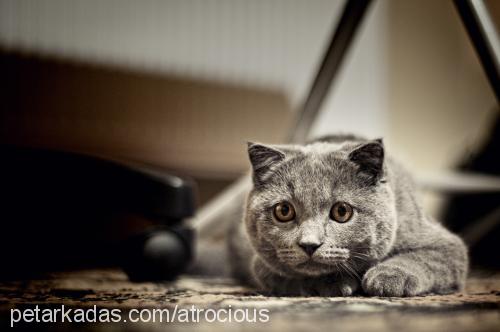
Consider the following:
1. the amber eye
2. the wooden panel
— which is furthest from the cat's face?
the wooden panel

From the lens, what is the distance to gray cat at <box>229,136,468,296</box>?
27.0 inches

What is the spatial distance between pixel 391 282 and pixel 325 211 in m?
0.15

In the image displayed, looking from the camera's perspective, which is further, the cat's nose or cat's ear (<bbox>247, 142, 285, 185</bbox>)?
cat's ear (<bbox>247, 142, 285, 185</bbox>)

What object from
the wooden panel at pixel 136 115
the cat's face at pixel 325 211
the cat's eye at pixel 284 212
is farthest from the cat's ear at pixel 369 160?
the wooden panel at pixel 136 115

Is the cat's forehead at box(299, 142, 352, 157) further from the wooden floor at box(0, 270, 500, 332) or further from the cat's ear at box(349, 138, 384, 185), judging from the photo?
the wooden floor at box(0, 270, 500, 332)

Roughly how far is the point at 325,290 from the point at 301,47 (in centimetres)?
170

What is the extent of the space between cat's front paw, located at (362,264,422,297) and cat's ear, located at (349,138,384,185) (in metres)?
0.15

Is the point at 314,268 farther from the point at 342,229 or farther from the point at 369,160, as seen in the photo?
the point at 369,160

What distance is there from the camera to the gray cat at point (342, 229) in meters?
0.68

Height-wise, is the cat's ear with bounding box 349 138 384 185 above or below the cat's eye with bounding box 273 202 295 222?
above

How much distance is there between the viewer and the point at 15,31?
1.79 m

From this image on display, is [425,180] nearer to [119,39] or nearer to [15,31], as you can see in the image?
[119,39]

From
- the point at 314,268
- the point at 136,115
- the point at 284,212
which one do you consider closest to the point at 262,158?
the point at 284,212

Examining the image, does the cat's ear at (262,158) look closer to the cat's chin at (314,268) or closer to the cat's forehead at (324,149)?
the cat's forehead at (324,149)
